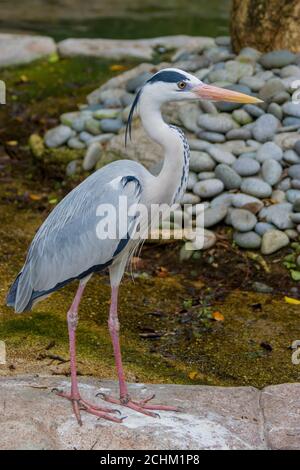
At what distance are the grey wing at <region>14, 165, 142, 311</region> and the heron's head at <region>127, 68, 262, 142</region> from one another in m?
0.40

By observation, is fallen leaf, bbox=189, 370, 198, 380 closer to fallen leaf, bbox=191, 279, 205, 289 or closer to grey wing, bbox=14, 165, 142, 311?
grey wing, bbox=14, 165, 142, 311

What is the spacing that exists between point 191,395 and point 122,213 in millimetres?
963

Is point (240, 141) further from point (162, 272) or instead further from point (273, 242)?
point (162, 272)

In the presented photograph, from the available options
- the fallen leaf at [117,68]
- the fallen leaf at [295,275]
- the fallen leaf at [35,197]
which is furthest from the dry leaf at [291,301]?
the fallen leaf at [117,68]

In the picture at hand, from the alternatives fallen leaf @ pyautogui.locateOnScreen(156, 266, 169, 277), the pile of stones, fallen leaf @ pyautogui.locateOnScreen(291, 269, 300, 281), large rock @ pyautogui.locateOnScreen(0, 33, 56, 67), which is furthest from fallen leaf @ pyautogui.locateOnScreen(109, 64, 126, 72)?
fallen leaf @ pyautogui.locateOnScreen(291, 269, 300, 281)

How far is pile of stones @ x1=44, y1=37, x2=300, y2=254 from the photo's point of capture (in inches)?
255

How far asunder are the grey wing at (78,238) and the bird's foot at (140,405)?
623 mm

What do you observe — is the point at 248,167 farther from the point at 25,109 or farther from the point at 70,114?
the point at 25,109

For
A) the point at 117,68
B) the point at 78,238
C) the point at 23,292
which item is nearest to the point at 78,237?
the point at 78,238

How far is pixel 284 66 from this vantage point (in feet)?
25.2

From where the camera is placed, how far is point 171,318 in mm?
5664

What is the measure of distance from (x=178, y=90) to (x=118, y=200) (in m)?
0.60

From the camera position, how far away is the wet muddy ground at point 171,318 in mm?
5004
